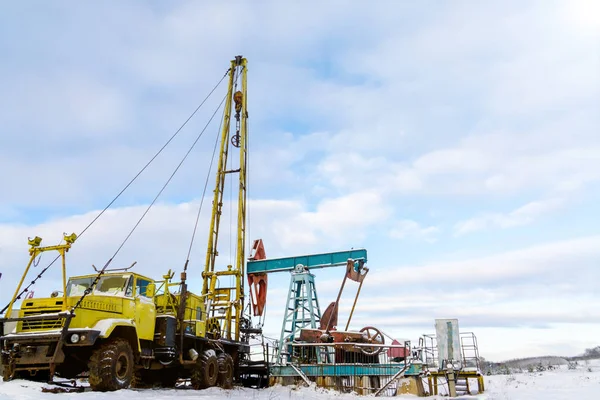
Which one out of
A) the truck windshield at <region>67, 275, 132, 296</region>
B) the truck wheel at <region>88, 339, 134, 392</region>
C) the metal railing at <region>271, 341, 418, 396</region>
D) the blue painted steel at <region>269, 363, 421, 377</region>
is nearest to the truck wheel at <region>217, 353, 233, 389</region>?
the metal railing at <region>271, 341, 418, 396</region>

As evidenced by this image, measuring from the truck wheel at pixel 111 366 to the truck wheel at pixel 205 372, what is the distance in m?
3.56

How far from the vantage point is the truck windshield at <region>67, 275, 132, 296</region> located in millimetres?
13789

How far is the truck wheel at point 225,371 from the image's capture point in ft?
57.8

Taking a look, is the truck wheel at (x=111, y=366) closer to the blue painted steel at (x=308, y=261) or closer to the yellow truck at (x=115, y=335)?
the yellow truck at (x=115, y=335)

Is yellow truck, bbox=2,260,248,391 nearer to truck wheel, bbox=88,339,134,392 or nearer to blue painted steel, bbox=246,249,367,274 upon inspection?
truck wheel, bbox=88,339,134,392

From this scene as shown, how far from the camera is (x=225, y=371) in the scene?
17828 mm

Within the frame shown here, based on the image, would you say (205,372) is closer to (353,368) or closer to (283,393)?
(283,393)

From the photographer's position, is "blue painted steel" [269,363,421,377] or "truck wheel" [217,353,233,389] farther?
"blue painted steel" [269,363,421,377]

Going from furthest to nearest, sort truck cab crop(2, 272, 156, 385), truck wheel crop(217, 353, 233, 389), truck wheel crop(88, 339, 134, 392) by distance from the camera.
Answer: truck wheel crop(217, 353, 233, 389), truck cab crop(2, 272, 156, 385), truck wheel crop(88, 339, 134, 392)

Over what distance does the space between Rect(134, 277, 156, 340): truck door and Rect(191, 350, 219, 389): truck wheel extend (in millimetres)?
2292

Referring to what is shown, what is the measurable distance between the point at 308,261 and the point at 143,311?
1406 cm

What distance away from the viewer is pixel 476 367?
18984 millimetres

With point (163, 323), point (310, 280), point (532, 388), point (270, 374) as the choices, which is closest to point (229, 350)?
point (270, 374)

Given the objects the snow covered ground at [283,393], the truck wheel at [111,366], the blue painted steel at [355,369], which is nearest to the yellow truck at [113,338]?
the truck wheel at [111,366]
